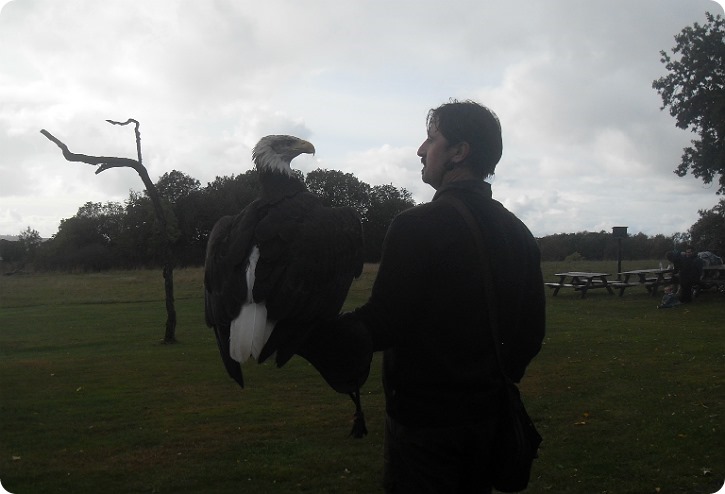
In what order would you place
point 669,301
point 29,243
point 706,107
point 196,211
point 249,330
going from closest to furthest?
→ point 249,330
point 196,211
point 29,243
point 706,107
point 669,301

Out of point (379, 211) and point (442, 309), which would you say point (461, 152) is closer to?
point (442, 309)

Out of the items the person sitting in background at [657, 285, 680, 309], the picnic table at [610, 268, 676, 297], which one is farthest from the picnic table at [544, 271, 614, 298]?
the person sitting in background at [657, 285, 680, 309]

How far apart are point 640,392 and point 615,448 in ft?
7.15

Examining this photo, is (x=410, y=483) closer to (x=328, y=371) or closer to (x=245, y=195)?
(x=328, y=371)

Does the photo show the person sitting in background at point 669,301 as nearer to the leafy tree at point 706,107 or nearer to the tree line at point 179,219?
the leafy tree at point 706,107

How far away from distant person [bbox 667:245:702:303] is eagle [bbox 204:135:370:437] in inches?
647

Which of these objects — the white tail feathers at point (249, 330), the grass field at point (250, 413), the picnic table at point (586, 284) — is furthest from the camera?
the picnic table at point (586, 284)

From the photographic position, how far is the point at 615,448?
6.37 metres

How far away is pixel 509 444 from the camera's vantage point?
2.51 m

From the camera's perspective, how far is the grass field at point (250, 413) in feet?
18.6

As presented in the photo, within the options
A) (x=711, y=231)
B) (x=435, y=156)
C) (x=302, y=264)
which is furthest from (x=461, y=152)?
(x=711, y=231)

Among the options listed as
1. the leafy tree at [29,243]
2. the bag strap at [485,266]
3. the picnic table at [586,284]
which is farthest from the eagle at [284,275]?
the picnic table at [586,284]

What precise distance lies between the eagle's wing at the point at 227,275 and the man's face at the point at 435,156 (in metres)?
0.66

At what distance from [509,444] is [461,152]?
3.42 feet
